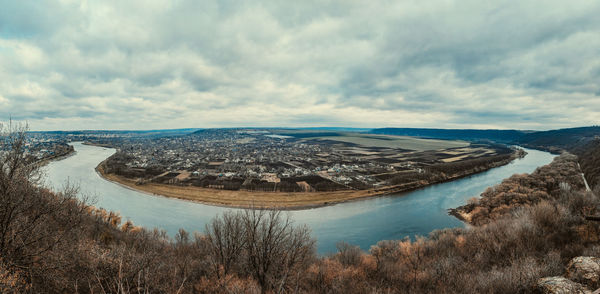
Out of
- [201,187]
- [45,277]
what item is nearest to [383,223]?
[45,277]

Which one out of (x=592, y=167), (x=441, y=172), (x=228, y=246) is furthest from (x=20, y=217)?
(x=592, y=167)

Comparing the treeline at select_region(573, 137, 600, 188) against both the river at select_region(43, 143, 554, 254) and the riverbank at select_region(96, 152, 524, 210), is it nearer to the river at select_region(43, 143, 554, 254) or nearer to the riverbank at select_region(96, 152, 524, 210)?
the river at select_region(43, 143, 554, 254)

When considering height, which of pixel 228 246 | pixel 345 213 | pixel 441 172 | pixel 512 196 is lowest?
pixel 345 213

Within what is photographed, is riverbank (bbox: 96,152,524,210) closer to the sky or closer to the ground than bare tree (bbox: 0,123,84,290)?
closer to the ground

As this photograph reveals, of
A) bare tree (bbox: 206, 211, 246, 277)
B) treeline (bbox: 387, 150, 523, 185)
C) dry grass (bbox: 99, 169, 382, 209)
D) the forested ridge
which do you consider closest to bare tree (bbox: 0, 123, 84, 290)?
the forested ridge

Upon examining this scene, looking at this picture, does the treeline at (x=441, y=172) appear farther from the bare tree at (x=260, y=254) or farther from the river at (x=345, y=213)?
the bare tree at (x=260, y=254)

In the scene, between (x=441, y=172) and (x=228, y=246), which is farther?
(x=441, y=172)

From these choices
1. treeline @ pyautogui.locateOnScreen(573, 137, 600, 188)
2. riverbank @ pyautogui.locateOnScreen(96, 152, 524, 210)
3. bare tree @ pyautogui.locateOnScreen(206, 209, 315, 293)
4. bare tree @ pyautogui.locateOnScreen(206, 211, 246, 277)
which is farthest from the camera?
riverbank @ pyautogui.locateOnScreen(96, 152, 524, 210)

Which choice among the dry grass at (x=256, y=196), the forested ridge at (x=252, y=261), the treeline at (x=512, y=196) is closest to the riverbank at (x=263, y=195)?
the dry grass at (x=256, y=196)

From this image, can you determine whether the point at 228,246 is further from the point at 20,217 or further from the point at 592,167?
the point at 592,167
